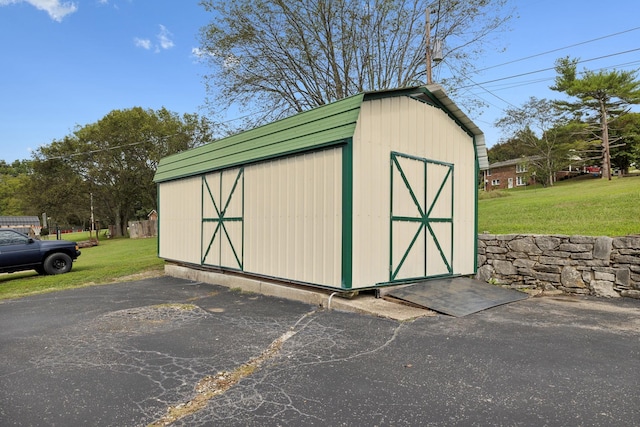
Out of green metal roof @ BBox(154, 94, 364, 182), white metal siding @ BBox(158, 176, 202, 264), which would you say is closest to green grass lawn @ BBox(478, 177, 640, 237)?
green metal roof @ BBox(154, 94, 364, 182)

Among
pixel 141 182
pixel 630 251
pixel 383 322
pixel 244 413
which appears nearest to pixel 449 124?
pixel 630 251

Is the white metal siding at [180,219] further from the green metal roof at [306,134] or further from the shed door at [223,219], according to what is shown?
the green metal roof at [306,134]

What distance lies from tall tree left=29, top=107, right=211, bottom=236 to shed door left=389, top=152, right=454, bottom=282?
27907mm

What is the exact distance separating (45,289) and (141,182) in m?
25.5

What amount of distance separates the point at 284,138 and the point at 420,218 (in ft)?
9.48

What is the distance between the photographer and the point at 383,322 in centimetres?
533

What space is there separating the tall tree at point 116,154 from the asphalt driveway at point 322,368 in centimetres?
2889

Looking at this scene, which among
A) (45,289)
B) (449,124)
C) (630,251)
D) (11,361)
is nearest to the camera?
(11,361)

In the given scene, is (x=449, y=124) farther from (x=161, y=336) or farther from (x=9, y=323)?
(x=9, y=323)

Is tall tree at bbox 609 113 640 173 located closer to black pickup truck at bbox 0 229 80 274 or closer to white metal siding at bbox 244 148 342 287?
white metal siding at bbox 244 148 342 287

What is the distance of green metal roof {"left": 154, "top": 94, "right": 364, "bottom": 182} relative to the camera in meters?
6.22

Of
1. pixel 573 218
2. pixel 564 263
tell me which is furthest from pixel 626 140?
pixel 564 263

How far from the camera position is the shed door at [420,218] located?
A: 22.1ft

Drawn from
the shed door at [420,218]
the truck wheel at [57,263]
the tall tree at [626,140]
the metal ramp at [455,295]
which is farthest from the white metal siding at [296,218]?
the tall tree at [626,140]
